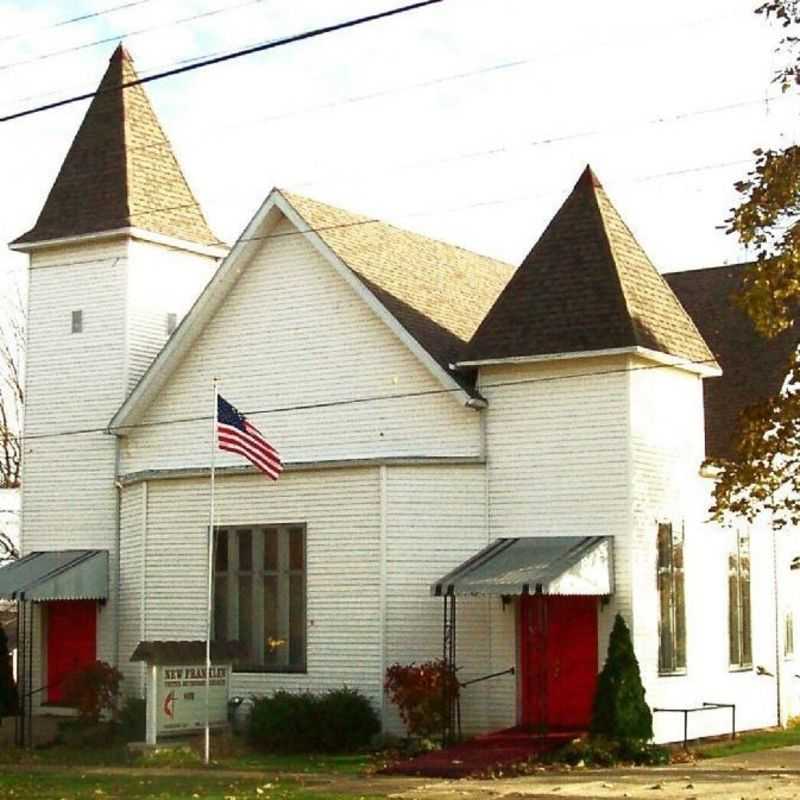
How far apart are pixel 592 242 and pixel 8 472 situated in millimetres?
35791

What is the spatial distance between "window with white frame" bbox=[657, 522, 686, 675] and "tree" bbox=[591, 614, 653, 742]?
151cm

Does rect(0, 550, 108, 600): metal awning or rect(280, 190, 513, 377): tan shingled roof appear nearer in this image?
rect(280, 190, 513, 377): tan shingled roof

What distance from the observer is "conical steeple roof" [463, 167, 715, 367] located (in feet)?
87.9

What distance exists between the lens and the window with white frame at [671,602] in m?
27.1

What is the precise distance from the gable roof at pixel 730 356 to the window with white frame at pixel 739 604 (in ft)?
5.74

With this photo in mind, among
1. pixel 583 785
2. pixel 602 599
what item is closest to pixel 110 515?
pixel 602 599

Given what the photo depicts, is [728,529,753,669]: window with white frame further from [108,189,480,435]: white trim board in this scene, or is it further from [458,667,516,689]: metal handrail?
[108,189,480,435]: white trim board

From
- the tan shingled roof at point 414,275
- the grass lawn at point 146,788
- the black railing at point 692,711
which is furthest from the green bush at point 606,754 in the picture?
the tan shingled roof at point 414,275

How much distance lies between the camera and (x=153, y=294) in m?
32.7

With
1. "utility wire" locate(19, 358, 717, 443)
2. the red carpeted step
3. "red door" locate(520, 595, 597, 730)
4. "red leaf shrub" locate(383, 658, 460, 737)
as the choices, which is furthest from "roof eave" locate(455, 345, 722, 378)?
the red carpeted step

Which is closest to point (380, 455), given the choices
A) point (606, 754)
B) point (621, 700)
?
point (621, 700)

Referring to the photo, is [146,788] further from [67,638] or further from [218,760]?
[67,638]

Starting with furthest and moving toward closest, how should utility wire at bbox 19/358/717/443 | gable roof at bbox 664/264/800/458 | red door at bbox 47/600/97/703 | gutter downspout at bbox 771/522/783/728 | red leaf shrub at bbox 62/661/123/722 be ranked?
red door at bbox 47/600/97/703 → gutter downspout at bbox 771/522/783/728 → gable roof at bbox 664/264/800/458 → red leaf shrub at bbox 62/661/123/722 → utility wire at bbox 19/358/717/443

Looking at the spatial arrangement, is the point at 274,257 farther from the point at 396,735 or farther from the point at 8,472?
the point at 8,472
